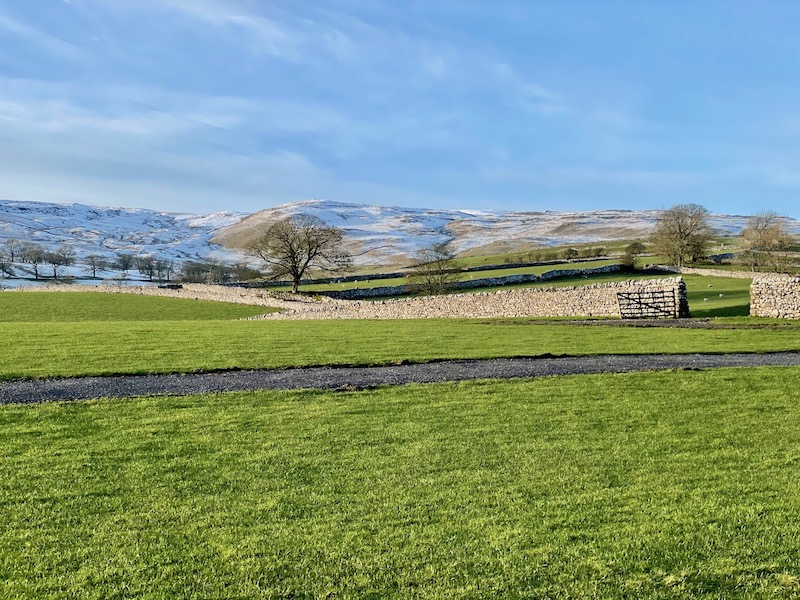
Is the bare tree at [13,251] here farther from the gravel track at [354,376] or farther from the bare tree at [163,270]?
the gravel track at [354,376]

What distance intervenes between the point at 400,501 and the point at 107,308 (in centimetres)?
4809

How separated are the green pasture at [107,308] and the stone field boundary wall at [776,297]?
123 ft

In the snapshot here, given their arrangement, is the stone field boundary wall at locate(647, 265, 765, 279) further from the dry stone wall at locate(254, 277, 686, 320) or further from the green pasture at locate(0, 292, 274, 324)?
the green pasture at locate(0, 292, 274, 324)

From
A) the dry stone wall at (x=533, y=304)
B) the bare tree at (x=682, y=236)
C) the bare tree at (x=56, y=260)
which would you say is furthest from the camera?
the bare tree at (x=56, y=260)

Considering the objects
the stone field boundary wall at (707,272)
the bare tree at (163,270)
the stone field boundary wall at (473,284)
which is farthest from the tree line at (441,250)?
the bare tree at (163,270)

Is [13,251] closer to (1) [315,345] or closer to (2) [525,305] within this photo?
(2) [525,305]

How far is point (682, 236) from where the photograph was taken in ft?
247

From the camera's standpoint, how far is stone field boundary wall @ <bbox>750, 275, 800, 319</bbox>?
30442 mm

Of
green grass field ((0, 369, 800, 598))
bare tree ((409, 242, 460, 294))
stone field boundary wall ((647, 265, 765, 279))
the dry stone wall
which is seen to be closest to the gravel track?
green grass field ((0, 369, 800, 598))

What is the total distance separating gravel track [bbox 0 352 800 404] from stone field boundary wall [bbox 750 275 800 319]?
14251 mm

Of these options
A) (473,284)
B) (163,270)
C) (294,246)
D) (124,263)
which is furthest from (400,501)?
(124,263)

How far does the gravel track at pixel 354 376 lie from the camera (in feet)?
43.0

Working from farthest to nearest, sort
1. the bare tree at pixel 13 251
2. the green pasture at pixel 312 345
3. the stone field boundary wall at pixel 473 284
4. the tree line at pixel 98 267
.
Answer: the bare tree at pixel 13 251, the tree line at pixel 98 267, the stone field boundary wall at pixel 473 284, the green pasture at pixel 312 345

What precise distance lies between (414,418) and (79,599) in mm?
6652
